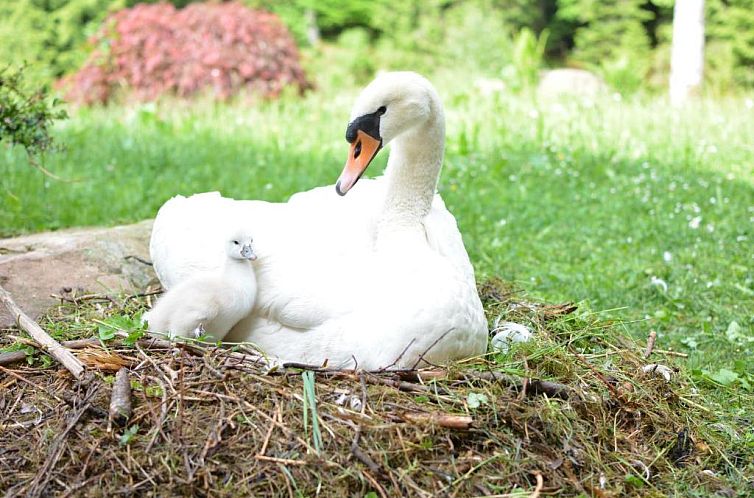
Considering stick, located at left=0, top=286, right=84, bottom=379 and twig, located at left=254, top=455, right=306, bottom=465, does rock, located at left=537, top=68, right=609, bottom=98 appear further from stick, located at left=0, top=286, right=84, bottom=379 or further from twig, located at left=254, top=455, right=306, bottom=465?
twig, located at left=254, top=455, right=306, bottom=465

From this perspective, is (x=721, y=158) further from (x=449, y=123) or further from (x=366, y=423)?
(x=366, y=423)

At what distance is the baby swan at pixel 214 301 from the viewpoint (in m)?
4.36

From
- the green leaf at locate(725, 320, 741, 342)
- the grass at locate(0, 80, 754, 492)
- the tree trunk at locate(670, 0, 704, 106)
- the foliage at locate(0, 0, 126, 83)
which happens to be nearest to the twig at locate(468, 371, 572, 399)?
the grass at locate(0, 80, 754, 492)

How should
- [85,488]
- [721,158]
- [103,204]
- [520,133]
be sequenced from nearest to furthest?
[85,488] < [103,204] < [721,158] < [520,133]

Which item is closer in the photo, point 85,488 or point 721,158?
point 85,488

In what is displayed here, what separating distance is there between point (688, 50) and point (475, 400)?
1224 centimetres

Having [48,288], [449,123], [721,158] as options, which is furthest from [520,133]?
[48,288]

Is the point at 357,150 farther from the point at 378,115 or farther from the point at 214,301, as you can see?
the point at 214,301

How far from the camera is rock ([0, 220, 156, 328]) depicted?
17.4ft

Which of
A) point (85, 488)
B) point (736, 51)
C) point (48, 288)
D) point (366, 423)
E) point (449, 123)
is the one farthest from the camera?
point (736, 51)

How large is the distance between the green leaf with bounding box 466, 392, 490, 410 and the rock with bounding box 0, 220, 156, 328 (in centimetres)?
251

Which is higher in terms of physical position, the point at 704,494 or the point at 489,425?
the point at 489,425

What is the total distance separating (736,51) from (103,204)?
16.4m

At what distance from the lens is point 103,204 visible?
8.34 m
